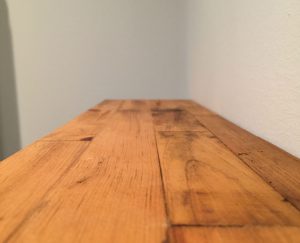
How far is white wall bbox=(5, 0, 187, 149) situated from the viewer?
6.54 feet

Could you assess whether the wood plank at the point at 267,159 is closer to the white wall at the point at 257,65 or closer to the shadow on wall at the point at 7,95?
the white wall at the point at 257,65

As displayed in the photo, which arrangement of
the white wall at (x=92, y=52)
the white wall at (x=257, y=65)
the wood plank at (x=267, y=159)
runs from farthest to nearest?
the white wall at (x=92, y=52) → the white wall at (x=257, y=65) → the wood plank at (x=267, y=159)

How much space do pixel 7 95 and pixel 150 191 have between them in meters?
1.90

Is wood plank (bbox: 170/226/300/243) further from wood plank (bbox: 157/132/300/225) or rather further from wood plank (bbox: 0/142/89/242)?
wood plank (bbox: 0/142/89/242)

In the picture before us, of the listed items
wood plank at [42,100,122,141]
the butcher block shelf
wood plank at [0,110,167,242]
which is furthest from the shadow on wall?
wood plank at [0,110,167,242]

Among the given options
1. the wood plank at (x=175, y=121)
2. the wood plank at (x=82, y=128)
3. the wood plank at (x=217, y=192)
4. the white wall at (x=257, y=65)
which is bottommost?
the wood plank at (x=175, y=121)

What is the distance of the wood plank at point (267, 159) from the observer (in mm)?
441

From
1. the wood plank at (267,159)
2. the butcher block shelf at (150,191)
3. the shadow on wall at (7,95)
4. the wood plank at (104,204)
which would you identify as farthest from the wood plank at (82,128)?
the shadow on wall at (7,95)

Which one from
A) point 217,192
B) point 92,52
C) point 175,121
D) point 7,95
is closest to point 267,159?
point 217,192

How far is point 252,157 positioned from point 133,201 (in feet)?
0.94

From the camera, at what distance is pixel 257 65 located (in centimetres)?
77

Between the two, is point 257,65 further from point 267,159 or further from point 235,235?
point 235,235

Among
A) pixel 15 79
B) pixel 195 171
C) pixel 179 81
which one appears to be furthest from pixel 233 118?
pixel 15 79

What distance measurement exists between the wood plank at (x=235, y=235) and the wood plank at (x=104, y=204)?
0.02 meters
